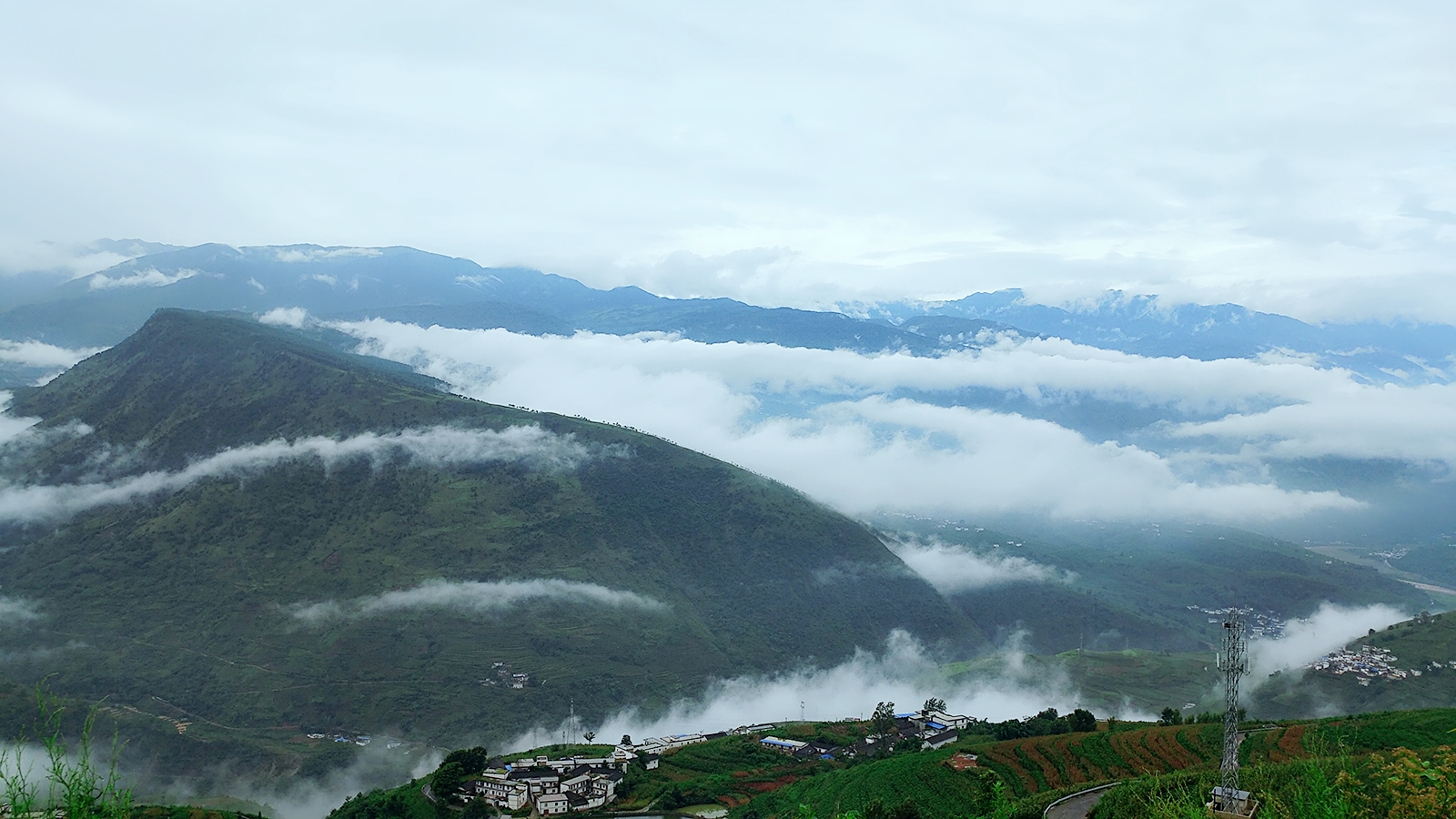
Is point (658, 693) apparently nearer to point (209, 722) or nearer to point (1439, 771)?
point (209, 722)

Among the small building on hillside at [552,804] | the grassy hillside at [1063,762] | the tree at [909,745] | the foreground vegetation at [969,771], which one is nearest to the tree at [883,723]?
the tree at [909,745]

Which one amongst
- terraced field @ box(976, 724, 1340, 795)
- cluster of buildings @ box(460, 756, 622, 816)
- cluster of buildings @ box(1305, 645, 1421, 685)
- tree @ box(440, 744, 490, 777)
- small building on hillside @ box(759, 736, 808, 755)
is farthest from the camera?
cluster of buildings @ box(1305, 645, 1421, 685)

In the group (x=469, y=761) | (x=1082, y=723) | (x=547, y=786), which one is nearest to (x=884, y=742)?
(x=1082, y=723)

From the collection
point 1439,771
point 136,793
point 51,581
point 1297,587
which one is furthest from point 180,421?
point 1297,587

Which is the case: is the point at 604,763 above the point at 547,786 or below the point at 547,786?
below

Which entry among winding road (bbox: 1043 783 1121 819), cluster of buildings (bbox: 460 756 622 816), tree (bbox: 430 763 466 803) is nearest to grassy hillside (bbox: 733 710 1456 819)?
winding road (bbox: 1043 783 1121 819)

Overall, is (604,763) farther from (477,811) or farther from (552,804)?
(477,811)

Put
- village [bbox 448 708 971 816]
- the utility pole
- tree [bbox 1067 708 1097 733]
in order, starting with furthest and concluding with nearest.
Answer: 1. tree [bbox 1067 708 1097 733]
2. village [bbox 448 708 971 816]
3. the utility pole

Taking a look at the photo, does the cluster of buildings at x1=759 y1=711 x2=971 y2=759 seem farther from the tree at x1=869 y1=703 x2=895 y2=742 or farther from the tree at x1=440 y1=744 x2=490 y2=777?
the tree at x1=440 y1=744 x2=490 y2=777
